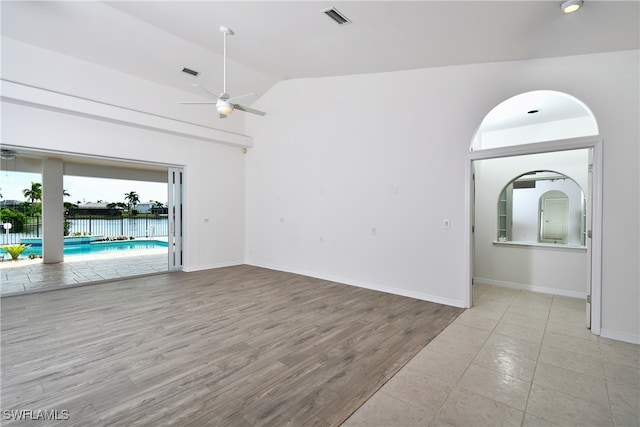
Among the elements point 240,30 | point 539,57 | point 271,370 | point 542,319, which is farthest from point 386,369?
point 240,30

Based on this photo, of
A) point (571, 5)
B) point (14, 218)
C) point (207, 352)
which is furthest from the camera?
point (14, 218)

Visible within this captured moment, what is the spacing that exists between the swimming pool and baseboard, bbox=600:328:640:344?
1174 cm

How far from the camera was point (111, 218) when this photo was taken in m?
10.9

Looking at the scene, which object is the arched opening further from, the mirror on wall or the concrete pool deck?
the concrete pool deck

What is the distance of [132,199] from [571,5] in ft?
41.1

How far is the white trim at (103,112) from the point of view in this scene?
397 cm

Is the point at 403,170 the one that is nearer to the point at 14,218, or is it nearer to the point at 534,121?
the point at 534,121

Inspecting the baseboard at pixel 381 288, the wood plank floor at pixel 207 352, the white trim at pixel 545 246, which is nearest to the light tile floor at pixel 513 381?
the wood plank floor at pixel 207 352

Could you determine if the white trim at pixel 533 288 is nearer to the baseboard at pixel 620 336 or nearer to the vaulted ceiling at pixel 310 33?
the baseboard at pixel 620 336

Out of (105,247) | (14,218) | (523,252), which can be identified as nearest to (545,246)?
(523,252)

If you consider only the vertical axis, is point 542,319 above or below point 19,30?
below

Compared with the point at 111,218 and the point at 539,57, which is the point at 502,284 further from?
the point at 111,218

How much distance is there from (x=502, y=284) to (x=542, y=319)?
5.38 feet

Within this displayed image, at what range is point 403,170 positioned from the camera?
14.4 ft
